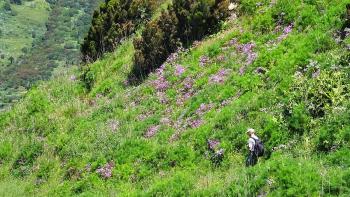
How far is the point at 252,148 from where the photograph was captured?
46.0ft

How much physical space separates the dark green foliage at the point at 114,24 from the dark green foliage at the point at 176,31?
187 inches

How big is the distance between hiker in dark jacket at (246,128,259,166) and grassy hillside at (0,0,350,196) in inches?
10.5

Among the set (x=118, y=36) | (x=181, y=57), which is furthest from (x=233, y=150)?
(x=118, y=36)

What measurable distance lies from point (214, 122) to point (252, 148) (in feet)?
9.93

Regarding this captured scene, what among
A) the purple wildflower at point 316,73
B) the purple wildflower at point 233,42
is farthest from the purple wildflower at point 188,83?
the purple wildflower at point 316,73

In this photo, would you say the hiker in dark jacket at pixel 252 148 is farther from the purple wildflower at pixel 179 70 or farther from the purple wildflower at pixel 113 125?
the purple wildflower at pixel 179 70

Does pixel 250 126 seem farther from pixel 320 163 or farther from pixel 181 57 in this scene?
pixel 181 57

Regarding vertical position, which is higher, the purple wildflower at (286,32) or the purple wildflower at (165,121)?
the purple wildflower at (286,32)

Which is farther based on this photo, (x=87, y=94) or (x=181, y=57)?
(x=87, y=94)

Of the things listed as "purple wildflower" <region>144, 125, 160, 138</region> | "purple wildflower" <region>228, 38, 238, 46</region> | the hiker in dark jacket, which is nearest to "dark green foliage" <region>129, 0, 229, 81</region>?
"purple wildflower" <region>228, 38, 238, 46</region>

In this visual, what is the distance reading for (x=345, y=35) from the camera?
16844 mm

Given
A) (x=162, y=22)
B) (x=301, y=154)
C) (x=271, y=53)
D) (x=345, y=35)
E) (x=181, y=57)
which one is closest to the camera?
(x=301, y=154)

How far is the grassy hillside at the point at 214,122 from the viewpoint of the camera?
13.3 metres

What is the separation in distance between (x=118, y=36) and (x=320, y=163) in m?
19.0
